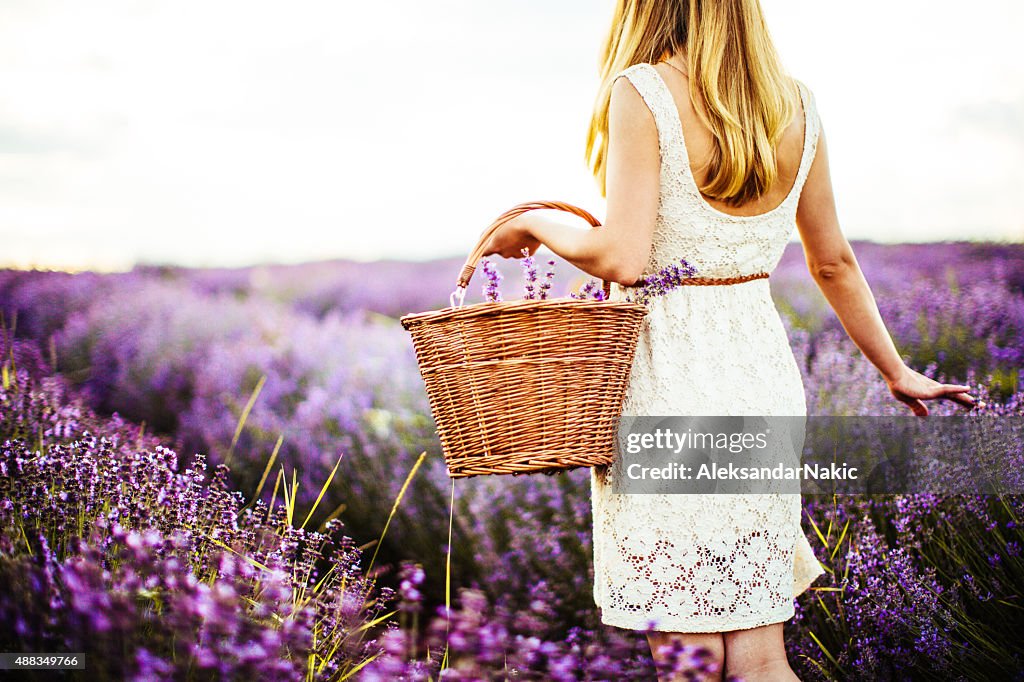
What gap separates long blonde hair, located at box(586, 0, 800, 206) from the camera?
1.71m

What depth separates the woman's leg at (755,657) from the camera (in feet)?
5.63

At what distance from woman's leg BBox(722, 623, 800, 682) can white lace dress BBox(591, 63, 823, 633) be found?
3cm

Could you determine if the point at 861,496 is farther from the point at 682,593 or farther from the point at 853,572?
the point at 682,593

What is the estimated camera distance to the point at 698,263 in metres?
1.79

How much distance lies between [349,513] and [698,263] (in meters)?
2.44

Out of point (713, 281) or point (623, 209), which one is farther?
point (713, 281)

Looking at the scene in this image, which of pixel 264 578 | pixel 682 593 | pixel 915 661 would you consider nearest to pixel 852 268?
pixel 682 593

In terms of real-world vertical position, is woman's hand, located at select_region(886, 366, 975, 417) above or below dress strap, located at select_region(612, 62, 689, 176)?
below

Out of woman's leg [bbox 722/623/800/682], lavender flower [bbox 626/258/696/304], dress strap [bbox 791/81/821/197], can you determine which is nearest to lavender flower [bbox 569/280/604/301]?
lavender flower [bbox 626/258/696/304]

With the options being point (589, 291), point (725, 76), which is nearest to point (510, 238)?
point (589, 291)

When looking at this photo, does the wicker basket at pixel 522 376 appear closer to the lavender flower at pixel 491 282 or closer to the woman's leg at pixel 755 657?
the lavender flower at pixel 491 282

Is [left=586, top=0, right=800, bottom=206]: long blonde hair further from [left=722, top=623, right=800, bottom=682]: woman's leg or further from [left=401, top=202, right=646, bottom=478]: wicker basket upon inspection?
[left=722, top=623, right=800, bottom=682]: woman's leg

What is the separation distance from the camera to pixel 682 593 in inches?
67.4

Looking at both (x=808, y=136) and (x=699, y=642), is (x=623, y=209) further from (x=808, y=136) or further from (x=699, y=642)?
(x=699, y=642)
